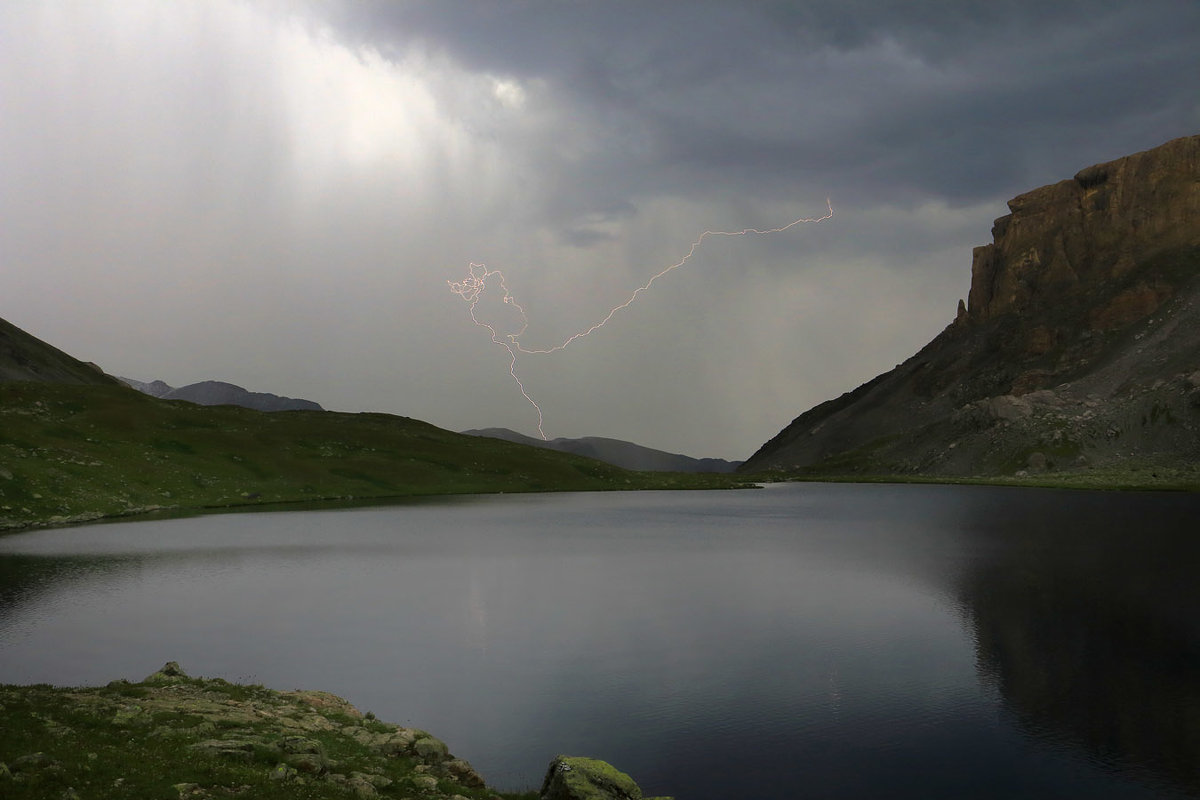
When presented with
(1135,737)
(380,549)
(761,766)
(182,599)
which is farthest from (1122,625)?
(380,549)

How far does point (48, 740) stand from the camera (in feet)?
65.8

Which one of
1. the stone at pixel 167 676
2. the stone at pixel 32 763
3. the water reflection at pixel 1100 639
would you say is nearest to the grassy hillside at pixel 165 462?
the stone at pixel 167 676

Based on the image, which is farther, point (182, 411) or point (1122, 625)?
point (182, 411)

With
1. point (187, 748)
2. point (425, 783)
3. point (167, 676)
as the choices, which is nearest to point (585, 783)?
point (425, 783)

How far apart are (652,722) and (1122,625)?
29.7 metres

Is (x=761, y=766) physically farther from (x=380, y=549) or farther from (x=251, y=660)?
(x=380, y=549)

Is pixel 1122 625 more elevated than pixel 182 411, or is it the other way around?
pixel 182 411

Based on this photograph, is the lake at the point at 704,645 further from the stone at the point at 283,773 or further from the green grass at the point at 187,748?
the stone at the point at 283,773

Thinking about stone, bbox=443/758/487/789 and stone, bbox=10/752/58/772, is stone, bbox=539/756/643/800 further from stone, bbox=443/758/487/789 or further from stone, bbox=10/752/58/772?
stone, bbox=10/752/58/772

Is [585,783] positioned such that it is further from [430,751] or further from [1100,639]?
[1100,639]

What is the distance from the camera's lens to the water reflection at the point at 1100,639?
90.8 feet

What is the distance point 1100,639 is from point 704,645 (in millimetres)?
20089

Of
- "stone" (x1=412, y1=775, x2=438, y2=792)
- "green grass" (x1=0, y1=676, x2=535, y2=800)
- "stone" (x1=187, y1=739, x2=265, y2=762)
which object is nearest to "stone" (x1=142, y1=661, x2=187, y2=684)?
"green grass" (x1=0, y1=676, x2=535, y2=800)

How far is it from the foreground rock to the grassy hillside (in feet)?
274
